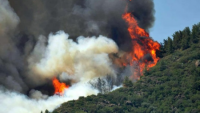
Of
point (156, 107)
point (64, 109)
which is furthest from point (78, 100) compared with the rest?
point (156, 107)

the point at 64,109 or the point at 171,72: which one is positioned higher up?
the point at 171,72

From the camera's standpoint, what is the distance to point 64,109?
586 ft

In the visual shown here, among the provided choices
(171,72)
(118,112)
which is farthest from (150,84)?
(118,112)

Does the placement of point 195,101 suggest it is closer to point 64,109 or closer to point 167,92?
point 167,92

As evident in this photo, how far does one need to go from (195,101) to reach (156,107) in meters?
9.82

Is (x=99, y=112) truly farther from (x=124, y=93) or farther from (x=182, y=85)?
(x=182, y=85)

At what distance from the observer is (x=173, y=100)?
18450 cm

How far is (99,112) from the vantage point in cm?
17688

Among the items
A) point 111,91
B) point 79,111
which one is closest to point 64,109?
point 79,111

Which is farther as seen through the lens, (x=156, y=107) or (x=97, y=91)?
(x=97, y=91)

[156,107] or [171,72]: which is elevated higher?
[171,72]

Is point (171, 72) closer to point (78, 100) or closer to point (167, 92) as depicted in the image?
point (167, 92)

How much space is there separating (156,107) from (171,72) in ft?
63.8

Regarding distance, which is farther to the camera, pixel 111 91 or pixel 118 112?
pixel 111 91
